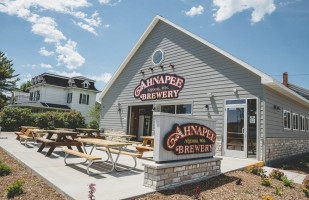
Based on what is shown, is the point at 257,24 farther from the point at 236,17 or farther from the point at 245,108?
the point at 245,108

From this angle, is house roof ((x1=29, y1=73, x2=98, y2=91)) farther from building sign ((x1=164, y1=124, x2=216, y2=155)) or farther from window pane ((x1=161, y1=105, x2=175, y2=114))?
building sign ((x1=164, y1=124, x2=216, y2=155))

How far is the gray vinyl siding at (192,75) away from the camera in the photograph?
927 centimetres

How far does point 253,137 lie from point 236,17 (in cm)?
696

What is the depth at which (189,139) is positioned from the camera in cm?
534

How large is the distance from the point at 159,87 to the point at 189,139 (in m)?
7.25

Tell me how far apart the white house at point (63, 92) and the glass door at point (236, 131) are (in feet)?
80.1

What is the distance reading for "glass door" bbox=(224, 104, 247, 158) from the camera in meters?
8.85

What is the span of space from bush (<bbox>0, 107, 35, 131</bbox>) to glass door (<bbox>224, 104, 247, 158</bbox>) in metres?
18.1

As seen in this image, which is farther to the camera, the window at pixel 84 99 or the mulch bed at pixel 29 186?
the window at pixel 84 99

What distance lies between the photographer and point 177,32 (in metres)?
12.0

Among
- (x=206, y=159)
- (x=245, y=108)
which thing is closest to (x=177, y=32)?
(x=245, y=108)

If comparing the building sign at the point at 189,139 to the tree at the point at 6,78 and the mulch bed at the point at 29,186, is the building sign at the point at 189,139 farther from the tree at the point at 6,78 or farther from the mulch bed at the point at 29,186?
the tree at the point at 6,78

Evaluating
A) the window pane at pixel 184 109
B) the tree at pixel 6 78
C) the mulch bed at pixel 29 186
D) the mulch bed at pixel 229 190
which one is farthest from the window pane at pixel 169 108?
the tree at pixel 6 78

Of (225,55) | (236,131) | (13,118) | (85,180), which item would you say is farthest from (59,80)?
(85,180)
